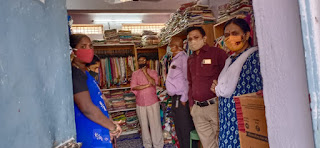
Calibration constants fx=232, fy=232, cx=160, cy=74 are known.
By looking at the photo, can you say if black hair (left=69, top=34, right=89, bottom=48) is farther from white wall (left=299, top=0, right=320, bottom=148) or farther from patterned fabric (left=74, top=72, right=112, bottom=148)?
white wall (left=299, top=0, right=320, bottom=148)

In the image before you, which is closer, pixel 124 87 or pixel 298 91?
pixel 298 91

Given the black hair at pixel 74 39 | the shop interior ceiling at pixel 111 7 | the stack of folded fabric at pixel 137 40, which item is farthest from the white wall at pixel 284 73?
the stack of folded fabric at pixel 137 40

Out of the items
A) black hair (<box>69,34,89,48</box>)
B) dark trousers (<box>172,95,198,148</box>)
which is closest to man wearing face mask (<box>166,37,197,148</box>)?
dark trousers (<box>172,95,198,148</box>)

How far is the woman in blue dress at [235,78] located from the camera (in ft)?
5.53

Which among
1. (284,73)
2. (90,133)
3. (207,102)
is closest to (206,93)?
(207,102)

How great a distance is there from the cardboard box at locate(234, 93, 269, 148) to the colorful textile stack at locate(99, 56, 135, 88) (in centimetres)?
441

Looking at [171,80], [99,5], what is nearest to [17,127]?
[171,80]

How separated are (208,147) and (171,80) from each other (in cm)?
107

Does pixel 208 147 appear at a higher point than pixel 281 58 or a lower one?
lower

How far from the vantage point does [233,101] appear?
1.82 metres

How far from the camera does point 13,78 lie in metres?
0.64

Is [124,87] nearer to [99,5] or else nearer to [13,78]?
[99,5]

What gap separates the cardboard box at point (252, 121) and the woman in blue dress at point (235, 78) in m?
0.51

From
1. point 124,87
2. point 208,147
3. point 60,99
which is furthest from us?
point 124,87
